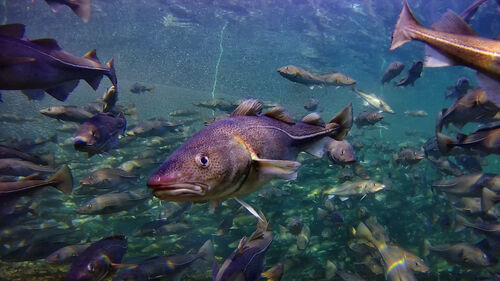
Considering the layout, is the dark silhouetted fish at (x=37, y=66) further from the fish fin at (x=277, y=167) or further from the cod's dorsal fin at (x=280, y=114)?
the fish fin at (x=277, y=167)

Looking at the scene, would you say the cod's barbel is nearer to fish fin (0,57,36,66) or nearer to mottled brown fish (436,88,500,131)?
mottled brown fish (436,88,500,131)

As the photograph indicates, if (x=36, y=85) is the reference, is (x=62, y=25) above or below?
below

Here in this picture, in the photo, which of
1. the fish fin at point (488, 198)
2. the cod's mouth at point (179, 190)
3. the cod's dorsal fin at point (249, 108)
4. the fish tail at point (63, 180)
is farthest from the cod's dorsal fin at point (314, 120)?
the fish fin at point (488, 198)

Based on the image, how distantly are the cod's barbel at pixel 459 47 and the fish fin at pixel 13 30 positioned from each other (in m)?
3.41

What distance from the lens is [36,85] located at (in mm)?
2723

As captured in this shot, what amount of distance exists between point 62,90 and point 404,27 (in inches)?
139

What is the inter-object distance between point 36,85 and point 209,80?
3808 centimetres

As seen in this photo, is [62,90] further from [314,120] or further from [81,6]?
[314,120]

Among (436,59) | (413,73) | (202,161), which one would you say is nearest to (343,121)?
(436,59)

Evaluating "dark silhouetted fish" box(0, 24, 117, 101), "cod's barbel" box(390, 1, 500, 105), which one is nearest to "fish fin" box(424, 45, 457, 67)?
"cod's barbel" box(390, 1, 500, 105)

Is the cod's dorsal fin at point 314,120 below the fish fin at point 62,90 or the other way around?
the other way around

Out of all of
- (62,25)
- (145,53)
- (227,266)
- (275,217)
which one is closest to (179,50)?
(145,53)

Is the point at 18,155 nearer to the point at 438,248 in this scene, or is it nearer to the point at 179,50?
the point at 438,248

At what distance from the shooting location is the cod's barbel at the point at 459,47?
66.3 inches
